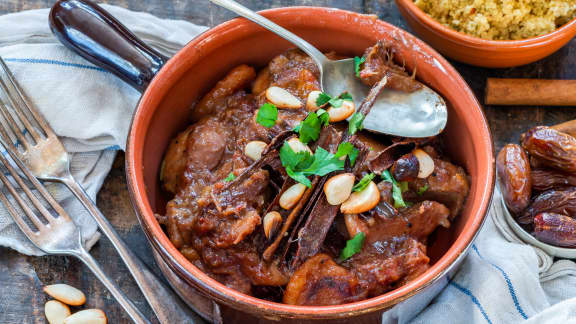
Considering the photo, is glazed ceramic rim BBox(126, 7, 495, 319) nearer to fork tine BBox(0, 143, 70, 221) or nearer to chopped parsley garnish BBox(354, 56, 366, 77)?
chopped parsley garnish BBox(354, 56, 366, 77)

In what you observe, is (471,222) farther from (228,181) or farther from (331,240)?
(228,181)

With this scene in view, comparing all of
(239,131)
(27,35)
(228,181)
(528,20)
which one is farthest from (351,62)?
(27,35)

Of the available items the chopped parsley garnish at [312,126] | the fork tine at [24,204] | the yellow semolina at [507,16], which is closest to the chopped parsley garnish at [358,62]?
the chopped parsley garnish at [312,126]

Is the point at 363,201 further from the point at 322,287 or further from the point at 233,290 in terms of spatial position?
the point at 233,290

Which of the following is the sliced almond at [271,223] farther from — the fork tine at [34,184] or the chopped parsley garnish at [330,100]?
the fork tine at [34,184]

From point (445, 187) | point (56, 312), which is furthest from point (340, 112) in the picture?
point (56, 312)

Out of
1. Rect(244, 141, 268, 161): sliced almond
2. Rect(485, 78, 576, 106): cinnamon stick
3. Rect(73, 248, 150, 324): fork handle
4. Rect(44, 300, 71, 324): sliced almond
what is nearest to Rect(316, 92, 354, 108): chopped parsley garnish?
Rect(244, 141, 268, 161): sliced almond
